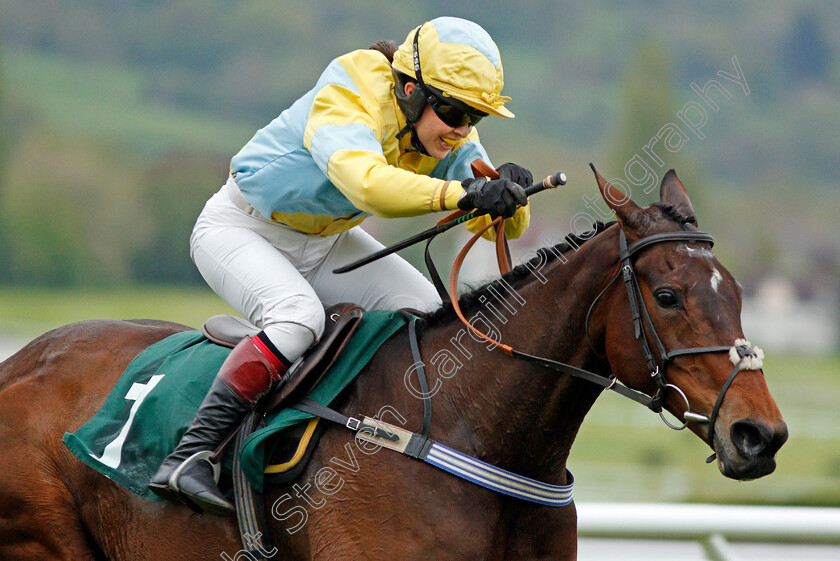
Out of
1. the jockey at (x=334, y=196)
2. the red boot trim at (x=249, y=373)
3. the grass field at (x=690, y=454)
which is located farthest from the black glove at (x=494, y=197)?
the grass field at (x=690, y=454)

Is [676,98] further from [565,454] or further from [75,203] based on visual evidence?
[565,454]

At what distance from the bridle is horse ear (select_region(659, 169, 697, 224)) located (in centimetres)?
16

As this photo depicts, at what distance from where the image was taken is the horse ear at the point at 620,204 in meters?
3.04

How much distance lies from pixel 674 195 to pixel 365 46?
70740 millimetres

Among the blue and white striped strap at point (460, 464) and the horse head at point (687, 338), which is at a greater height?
the horse head at point (687, 338)

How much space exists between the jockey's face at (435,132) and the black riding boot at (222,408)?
881 mm

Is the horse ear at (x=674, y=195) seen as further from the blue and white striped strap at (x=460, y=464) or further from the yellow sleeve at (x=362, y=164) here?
the blue and white striped strap at (x=460, y=464)

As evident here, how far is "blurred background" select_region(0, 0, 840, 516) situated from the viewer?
53.6m

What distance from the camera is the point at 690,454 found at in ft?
71.4

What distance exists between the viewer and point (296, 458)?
3.27 m

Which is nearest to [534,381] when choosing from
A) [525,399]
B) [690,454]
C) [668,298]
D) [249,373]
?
[525,399]

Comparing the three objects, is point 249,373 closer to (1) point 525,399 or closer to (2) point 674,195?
(1) point 525,399

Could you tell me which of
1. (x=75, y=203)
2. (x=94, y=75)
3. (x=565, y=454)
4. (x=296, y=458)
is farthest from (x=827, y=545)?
(x=94, y=75)

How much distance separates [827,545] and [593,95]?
73.9 metres
